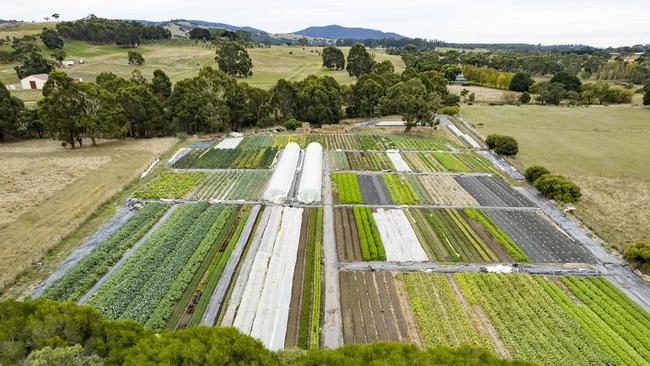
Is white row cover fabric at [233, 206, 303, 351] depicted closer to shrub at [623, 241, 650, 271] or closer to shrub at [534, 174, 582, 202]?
shrub at [623, 241, 650, 271]

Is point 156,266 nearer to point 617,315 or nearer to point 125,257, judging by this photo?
point 125,257

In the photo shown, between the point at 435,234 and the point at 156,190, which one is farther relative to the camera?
the point at 156,190

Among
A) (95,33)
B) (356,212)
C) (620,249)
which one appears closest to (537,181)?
(620,249)

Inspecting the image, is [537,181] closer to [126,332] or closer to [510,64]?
[126,332]

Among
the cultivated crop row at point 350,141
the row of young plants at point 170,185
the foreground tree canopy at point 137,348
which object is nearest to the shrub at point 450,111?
the cultivated crop row at point 350,141

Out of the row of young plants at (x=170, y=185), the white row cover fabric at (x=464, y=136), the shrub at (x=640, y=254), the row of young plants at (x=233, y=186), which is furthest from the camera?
the white row cover fabric at (x=464, y=136)

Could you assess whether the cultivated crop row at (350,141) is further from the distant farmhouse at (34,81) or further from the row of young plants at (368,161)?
the distant farmhouse at (34,81)

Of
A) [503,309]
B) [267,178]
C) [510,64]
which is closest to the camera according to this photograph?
[503,309]

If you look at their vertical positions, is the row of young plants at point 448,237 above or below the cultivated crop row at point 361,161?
below

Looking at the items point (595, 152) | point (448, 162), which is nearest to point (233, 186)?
point (448, 162)
